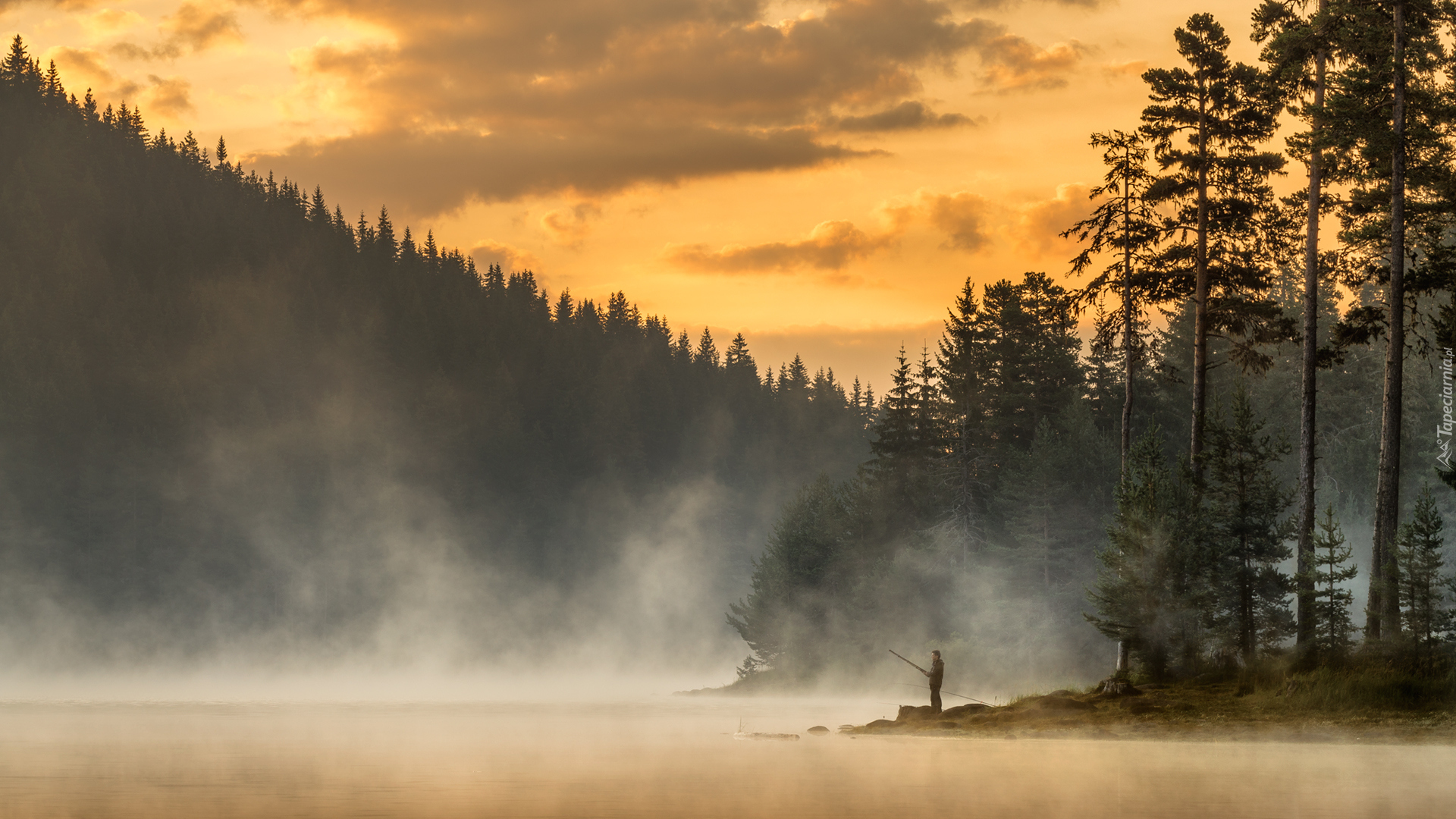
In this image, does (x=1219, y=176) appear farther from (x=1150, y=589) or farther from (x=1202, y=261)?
(x=1150, y=589)

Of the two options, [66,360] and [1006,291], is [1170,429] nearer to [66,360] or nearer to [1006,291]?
[1006,291]

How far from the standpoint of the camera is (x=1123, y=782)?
63.9 ft

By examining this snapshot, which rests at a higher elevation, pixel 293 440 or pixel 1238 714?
pixel 293 440

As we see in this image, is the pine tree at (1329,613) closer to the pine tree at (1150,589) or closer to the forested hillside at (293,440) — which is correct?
the pine tree at (1150,589)

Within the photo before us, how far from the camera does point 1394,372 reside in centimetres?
3247

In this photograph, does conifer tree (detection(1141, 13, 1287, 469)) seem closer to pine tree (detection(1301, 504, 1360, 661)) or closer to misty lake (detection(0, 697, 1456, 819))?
pine tree (detection(1301, 504, 1360, 661))

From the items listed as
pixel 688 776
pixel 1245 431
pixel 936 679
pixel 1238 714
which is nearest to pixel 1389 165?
pixel 1245 431

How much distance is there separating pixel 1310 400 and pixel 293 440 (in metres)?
126

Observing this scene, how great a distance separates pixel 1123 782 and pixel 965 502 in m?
47.3

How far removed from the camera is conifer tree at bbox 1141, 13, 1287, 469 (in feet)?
128

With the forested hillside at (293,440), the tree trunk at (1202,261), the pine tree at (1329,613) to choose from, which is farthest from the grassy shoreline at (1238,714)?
the forested hillside at (293,440)

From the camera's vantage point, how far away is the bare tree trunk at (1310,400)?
32875 millimetres

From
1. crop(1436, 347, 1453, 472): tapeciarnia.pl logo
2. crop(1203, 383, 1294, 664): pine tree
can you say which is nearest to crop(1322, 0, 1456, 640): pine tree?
crop(1203, 383, 1294, 664): pine tree

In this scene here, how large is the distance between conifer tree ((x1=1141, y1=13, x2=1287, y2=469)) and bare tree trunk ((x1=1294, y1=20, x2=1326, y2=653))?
7.64 feet
